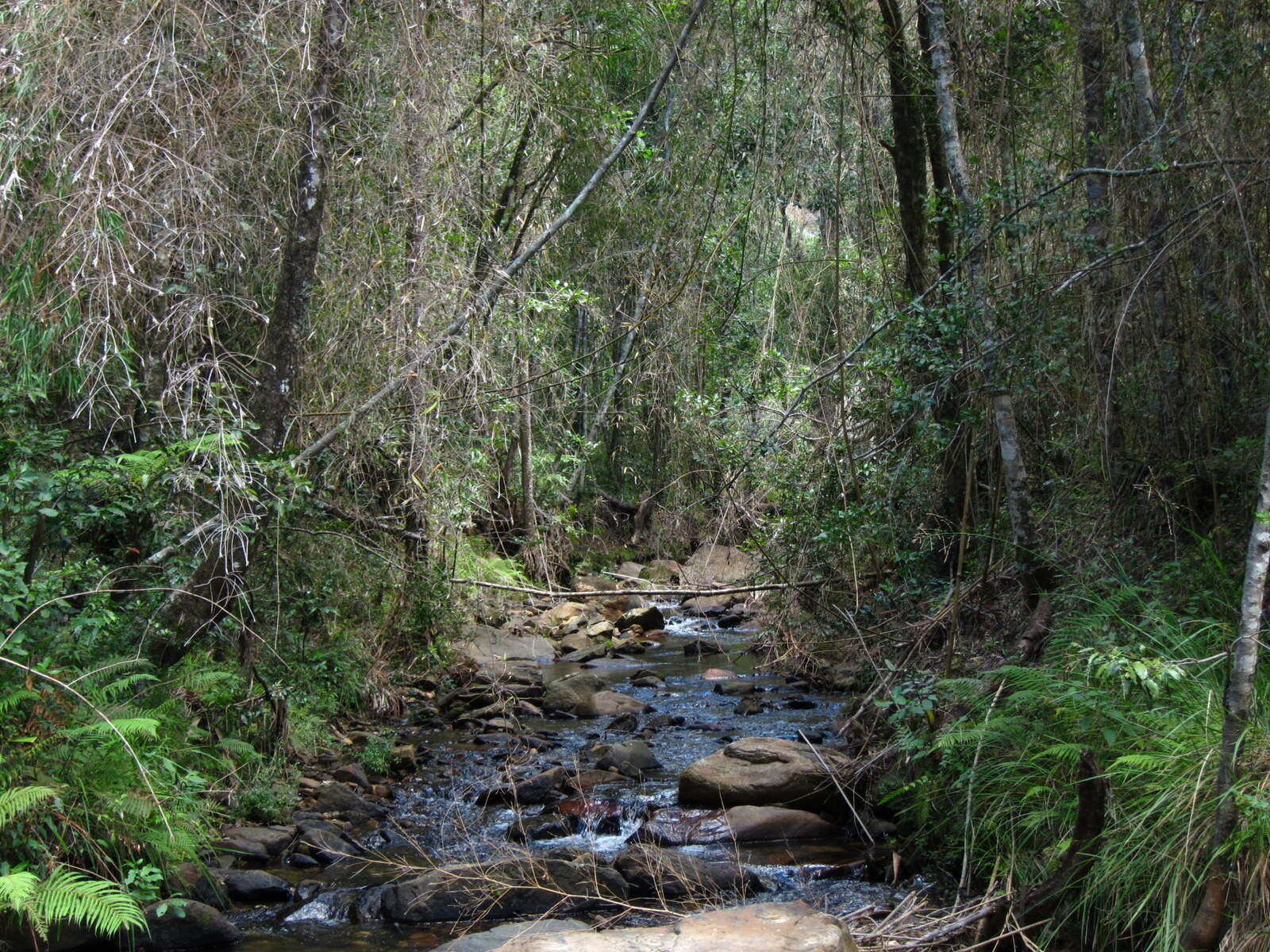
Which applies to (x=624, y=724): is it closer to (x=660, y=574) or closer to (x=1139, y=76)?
(x=1139, y=76)

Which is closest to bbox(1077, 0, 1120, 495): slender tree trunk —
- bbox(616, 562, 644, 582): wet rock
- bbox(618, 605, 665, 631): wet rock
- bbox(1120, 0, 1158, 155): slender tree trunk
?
bbox(1120, 0, 1158, 155): slender tree trunk

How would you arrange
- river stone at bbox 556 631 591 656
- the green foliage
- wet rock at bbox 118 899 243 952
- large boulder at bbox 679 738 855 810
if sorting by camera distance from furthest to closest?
river stone at bbox 556 631 591 656 → large boulder at bbox 679 738 855 810 → wet rock at bbox 118 899 243 952 → the green foliage

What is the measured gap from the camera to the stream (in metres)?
5.53

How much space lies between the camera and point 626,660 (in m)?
12.9

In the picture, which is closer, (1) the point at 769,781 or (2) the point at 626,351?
(1) the point at 769,781

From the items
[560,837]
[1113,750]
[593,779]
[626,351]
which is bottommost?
[560,837]

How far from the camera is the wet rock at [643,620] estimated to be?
47.8 feet

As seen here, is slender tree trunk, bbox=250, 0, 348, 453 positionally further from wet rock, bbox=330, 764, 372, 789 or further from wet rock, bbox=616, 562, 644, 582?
wet rock, bbox=616, 562, 644, 582

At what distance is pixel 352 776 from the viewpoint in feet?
25.4

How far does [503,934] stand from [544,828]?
2.01 meters

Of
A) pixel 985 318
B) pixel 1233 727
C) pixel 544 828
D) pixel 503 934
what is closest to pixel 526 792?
pixel 544 828

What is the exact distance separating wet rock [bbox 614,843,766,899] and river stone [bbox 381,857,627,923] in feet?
0.37

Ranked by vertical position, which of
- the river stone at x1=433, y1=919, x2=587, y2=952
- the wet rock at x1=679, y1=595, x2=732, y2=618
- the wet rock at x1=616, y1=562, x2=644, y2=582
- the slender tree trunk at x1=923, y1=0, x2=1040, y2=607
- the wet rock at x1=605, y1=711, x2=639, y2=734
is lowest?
the wet rock at x1=605, y1=711, x2=639, y2=734

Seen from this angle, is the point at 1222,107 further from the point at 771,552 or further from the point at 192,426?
the point at 192,426
